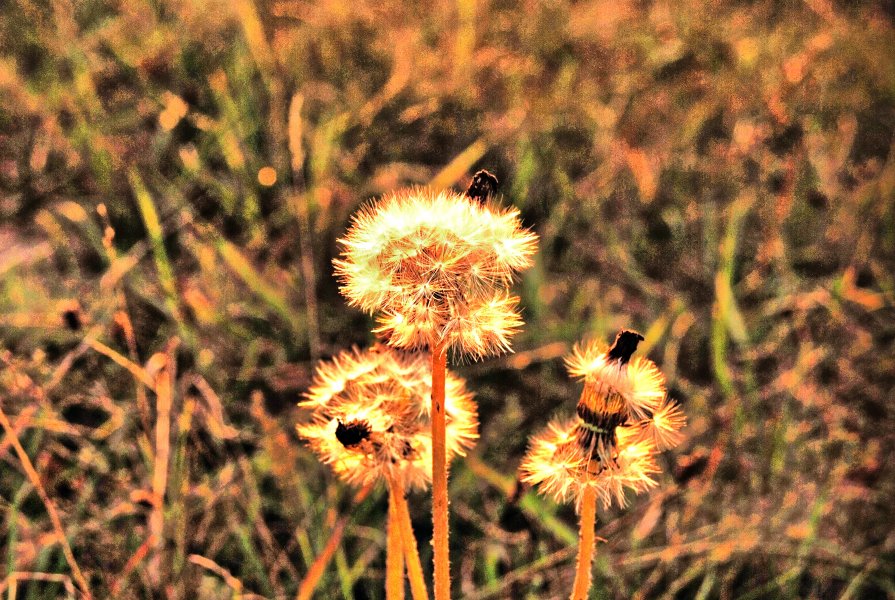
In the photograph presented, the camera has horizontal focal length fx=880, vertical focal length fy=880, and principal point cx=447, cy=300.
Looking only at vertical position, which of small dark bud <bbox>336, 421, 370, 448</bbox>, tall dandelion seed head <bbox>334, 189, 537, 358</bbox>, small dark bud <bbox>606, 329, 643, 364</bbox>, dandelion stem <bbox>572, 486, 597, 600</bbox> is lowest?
dandelion stem <bbox>572, 486, 597, 600</bbox>

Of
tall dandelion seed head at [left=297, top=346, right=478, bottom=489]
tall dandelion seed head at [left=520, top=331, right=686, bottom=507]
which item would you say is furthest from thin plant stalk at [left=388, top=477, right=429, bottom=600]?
tall dandelion seed head at [left=520, top=331, right=686, bottom=507]

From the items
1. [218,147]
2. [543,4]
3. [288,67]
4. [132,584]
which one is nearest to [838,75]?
[543,4]

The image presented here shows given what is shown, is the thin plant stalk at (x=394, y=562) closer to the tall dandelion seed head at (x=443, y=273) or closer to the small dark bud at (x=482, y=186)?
the tall dandelion seed head at (x=443, y=273)

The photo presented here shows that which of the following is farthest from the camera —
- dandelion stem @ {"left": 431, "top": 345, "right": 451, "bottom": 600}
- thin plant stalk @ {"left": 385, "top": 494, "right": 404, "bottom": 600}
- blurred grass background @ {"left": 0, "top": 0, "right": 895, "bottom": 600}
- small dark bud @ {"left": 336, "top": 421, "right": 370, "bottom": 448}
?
blurred grass background @ {"left": 0, "top": 0, "right": 895, "bottom": 600}

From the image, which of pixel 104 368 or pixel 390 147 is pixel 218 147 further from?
pixel 104 368

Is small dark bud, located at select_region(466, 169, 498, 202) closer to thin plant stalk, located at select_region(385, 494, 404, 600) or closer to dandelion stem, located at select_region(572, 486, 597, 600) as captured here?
dandelion stem, located at select_region(572, 486, 597, 600)

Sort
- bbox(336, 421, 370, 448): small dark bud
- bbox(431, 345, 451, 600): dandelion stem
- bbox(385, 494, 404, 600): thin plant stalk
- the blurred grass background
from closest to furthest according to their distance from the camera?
bbox(431, 345, 451, 600): dandelion stem
bbox(336, 421, 370, 448): small dark bud
bbox(385, 494, 404, 600): thin plant stalk
the blurred grass background

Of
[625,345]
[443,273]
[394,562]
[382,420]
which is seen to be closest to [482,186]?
[443,273]
